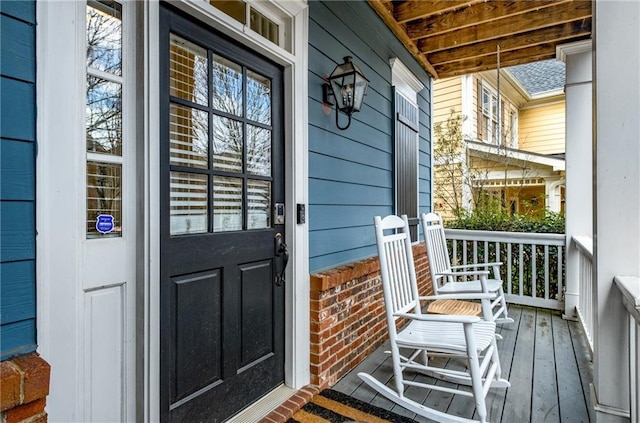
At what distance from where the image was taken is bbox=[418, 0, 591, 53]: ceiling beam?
3211 millimetres

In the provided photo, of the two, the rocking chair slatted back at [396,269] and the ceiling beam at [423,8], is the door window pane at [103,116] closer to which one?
the rocking chair slatted back at [396,269]

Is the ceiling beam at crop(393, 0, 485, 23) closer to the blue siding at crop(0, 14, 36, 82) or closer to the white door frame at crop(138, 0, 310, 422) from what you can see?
the white door frame at crop(138, 0, 310, 422)

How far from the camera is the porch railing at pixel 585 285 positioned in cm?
291

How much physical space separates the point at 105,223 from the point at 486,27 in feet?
12.7

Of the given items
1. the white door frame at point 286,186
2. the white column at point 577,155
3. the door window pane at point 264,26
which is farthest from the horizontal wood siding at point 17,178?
the white column at point 577,155

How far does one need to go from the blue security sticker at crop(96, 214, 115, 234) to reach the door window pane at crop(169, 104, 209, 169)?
0.36 m

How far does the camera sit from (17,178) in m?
1.04

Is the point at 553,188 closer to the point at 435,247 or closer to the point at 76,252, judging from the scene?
the point at 435,247

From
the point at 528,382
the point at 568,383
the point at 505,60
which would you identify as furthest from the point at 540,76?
the point at 528,382

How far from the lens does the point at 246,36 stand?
1.84m

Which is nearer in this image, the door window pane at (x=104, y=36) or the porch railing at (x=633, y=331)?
the door window pane at (x=104, y=36)

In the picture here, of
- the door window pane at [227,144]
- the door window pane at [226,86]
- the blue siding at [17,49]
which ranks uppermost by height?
the door window pane at [226,86]

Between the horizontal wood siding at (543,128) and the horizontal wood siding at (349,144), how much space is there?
21.7 ft

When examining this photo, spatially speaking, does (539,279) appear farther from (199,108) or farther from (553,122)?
(553,122)
